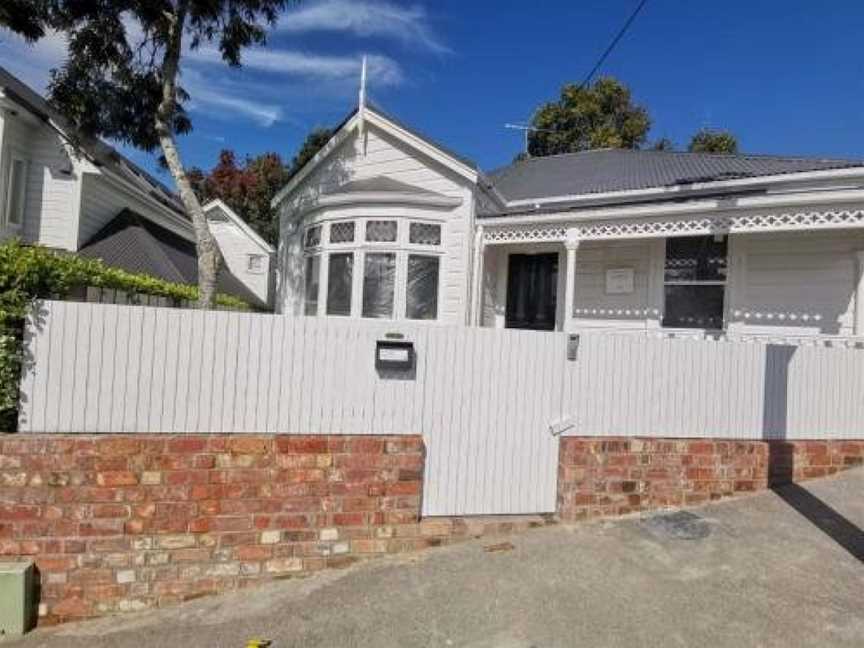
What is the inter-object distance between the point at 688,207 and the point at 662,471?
4.18m

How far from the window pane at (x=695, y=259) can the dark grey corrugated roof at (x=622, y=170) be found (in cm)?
110

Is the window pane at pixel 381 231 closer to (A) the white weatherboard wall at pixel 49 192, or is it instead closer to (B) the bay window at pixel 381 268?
(B) the bay window at pixel 381 268

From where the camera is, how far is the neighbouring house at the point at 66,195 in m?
13.3

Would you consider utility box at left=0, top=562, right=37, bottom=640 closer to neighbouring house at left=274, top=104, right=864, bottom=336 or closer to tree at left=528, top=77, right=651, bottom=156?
neighbouring house at left=274, top=104, right=864, bottom=336

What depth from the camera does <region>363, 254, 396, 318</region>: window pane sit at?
10578 millimetres

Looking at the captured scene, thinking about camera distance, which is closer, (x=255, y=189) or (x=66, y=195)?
(x=66, y=195)

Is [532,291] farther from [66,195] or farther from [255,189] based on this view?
[255,189]

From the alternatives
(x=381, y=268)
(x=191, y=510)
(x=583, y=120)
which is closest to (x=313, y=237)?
(x=381, y=268)

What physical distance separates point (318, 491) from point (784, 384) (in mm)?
4854

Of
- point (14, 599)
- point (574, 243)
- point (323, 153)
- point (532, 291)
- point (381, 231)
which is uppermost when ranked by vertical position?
point (323, 153)

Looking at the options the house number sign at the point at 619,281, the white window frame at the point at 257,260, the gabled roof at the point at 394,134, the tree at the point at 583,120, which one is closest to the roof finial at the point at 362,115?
the gabled roof at the point at 394,134

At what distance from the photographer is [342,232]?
11016 millimetres

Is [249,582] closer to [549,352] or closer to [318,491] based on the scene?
[318,491]

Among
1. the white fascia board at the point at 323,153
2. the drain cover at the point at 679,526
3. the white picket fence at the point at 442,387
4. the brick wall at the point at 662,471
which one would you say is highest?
the white fascia board at the point at 323,153
